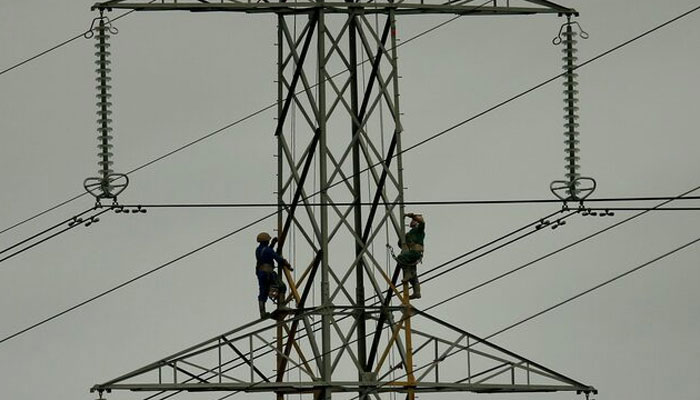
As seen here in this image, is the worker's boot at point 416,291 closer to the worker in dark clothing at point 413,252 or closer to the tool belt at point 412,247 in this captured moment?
the worker in dark clothing at point 413,252

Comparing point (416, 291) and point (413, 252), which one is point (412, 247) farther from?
point (416, 291)

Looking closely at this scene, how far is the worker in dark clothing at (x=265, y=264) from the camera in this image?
10588 cm

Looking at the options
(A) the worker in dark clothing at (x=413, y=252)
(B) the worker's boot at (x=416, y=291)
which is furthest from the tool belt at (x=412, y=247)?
(B) the worker's boot at (x=416, y=291)

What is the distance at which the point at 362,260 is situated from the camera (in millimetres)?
104562

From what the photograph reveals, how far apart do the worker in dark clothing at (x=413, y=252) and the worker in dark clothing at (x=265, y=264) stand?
187 centimetres

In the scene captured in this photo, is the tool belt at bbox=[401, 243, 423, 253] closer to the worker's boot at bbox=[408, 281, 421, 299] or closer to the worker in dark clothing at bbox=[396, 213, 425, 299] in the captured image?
the worker in dark clothing at bbox=[396, 213, 425, 299]

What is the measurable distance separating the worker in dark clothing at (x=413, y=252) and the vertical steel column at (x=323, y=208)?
1383mm

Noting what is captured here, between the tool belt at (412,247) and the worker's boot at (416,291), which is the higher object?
the tool belt at (412,247)

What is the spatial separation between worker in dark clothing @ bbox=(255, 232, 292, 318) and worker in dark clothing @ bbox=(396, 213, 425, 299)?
1869 millimetres

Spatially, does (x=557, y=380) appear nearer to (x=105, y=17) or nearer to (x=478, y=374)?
(x=478, y=374)

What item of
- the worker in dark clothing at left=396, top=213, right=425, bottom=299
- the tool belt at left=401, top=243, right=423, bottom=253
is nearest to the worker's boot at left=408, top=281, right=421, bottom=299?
the worker in dark clothing at left=396, top=213, right=425, bottom=299

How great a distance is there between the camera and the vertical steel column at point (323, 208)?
104 meters

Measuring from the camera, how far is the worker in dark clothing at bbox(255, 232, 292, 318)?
106m

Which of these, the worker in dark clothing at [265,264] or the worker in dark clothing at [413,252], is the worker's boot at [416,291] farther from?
the worker in dark clothing at [265,264]
